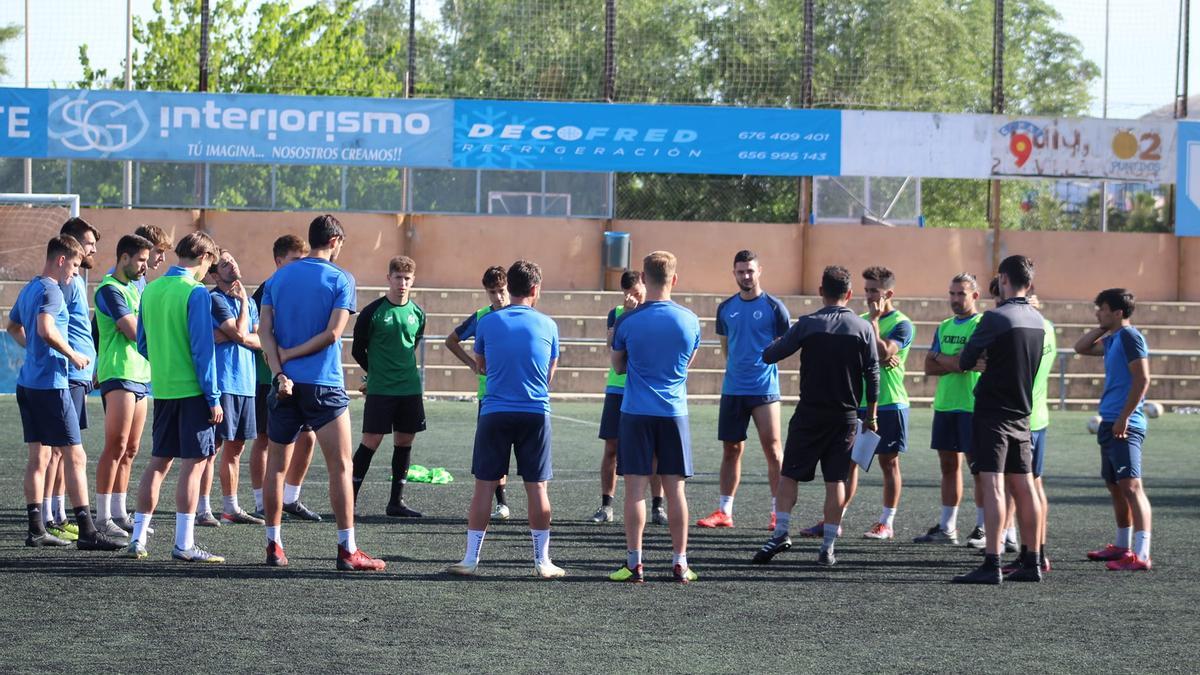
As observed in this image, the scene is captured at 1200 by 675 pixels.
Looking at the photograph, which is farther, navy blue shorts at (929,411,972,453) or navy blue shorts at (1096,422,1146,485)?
navy blue shorts at (929,411,972,453)

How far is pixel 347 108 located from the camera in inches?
1011

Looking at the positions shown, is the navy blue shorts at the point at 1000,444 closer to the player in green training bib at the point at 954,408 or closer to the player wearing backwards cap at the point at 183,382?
the player in green training bib at the point at 954,408

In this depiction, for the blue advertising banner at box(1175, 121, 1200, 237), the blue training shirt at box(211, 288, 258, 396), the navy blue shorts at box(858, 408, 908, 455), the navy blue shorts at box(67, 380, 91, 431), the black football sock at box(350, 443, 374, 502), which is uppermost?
the blue advertising banner at box(1175, 121, 1200, 237)

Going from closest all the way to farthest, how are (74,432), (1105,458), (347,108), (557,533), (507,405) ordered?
(507,405), (74,432), (1105,458), (557,533), (347,108)

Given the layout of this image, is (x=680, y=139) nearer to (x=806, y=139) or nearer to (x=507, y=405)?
(x=806, y=139)

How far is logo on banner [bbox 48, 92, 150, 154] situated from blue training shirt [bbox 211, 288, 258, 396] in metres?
17.5

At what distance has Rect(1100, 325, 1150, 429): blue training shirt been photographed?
30.5ft

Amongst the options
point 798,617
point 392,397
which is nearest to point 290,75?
point 392,397

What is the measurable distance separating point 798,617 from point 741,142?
19.3m

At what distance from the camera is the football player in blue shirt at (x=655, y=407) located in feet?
27.4

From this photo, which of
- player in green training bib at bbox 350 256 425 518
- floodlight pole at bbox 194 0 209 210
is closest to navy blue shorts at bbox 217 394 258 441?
player in green training bib at bbox 350 256 425 518

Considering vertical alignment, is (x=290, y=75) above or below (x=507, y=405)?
above

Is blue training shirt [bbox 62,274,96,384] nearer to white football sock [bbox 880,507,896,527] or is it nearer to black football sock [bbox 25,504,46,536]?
black football sock [bbox 25,504,46,536]

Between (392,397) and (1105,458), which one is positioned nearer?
(1105,458)
